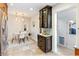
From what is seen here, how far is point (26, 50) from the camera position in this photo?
1.81 m

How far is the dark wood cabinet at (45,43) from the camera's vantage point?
6.17ft

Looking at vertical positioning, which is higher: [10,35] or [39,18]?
[39,18]

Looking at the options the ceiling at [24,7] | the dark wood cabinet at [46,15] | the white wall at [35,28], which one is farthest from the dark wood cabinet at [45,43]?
the ceiling at [24,7]

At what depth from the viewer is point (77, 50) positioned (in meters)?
1.58

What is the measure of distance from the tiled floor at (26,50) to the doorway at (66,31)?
0.22ft

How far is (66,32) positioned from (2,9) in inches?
48.0

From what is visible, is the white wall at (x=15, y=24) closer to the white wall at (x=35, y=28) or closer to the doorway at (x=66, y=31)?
the white wall at (x=35, y=28)

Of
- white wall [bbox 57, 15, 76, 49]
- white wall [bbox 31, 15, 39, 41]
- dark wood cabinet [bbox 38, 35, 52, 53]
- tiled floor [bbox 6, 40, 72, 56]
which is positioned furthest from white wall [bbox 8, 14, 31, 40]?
white wall [bbox 57, 15, 76, 49]

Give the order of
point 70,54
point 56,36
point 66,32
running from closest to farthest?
1. point 70,54
2. point 66,32
3. point 56,36

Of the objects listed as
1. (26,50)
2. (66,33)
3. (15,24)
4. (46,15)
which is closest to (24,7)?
(15,24)

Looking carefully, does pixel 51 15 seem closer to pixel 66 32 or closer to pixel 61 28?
pixel 61 28

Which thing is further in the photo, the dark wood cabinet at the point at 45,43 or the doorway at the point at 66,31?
the dark wood cabinet at the point at 45,43

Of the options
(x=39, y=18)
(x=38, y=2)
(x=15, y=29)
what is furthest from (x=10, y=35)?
(x=38, y=2)

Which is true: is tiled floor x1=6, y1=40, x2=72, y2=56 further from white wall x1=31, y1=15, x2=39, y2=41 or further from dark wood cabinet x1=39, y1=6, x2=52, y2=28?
dark wood cabinet x1=39, y1=6, x2=52, y2=28
